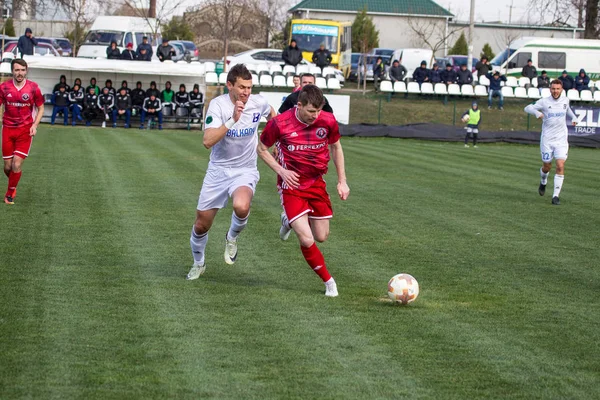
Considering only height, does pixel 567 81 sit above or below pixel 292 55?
below

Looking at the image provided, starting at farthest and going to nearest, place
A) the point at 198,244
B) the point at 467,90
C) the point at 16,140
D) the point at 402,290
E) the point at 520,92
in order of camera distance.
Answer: the point at 520,92, the point at 467,90, the point at 16,140, the point at 198,244, the point at 402,290

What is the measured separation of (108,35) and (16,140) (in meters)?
29.0

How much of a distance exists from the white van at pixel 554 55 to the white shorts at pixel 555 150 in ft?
103

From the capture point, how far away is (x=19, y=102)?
13070 millimetres

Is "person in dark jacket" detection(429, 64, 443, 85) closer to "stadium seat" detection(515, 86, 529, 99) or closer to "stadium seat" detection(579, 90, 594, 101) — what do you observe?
"stadium seat" detection(515, 86, 529, 99)

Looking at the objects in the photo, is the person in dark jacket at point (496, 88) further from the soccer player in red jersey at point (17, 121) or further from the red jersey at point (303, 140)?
the red jersey at point (303, 140)

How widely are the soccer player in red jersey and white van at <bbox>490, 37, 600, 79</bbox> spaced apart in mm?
36440

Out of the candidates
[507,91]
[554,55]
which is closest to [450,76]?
[507,91]

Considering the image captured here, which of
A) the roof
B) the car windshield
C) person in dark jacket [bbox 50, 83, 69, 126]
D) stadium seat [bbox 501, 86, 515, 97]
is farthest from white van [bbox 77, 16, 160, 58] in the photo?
the roof

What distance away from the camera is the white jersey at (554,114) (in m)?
15.6

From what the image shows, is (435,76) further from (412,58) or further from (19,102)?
(19,102)

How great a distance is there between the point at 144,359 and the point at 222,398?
883 millimetres

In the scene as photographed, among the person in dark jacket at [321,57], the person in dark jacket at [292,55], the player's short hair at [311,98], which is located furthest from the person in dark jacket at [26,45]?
the player's short hair at [311,98]

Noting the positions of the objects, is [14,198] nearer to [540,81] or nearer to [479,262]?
[479,262]
